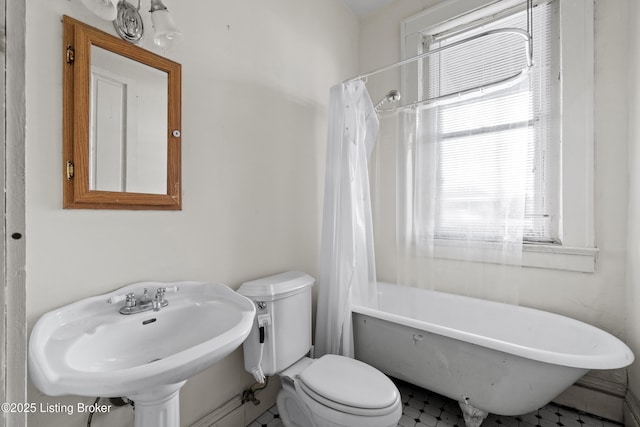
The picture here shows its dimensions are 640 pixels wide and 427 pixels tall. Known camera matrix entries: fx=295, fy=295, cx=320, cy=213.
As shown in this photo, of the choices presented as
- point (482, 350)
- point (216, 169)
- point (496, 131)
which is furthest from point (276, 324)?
point (496, 131)

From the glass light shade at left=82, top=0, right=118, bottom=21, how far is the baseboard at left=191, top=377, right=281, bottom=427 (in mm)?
1666

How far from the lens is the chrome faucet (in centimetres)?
104

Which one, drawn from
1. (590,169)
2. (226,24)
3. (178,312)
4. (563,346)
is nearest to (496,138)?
(590,169)

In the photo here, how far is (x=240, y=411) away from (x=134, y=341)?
814 millimetres

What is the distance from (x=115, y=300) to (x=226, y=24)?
1.35 m

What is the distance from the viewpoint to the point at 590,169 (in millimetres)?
1622

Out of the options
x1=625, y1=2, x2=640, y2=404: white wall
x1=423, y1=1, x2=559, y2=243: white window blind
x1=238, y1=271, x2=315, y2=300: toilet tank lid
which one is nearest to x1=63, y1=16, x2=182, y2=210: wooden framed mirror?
x1=238, y1=271, x2=315, y2=300: toilet tank lid

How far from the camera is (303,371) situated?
1377mm

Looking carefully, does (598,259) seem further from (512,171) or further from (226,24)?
(226,24)

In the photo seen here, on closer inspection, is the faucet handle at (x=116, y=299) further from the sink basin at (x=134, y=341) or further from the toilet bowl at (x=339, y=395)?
the toilet bowl at (x=339, y=395)

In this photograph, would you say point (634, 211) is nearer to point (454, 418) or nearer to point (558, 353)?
point (558, 353)

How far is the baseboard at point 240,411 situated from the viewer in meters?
1.40

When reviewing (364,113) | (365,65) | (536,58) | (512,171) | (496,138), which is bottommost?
(512,171)

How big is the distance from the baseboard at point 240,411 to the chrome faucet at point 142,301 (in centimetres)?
66
